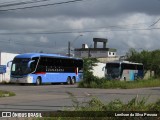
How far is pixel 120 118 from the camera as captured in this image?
952cm

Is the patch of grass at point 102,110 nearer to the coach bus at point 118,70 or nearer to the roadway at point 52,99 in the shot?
the roadway at point 52,99

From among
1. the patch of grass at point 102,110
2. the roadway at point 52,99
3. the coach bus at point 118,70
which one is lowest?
the coach bus at point 118,70

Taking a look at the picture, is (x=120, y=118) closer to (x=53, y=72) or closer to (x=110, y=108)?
(x=110, y=108)

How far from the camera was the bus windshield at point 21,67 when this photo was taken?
46469 millimetres

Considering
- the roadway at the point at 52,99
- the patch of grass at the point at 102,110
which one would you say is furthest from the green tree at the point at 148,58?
the patch of grass at the point at 102,110

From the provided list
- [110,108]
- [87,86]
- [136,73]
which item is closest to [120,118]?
[110,108]

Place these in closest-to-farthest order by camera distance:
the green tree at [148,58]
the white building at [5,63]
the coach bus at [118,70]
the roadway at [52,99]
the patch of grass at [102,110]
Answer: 1. the patch of grass at [102,110]
2. the roadway at [52,99]
3. the white building at [5,63]
4. the coach bus at [118,70]
5. the green tree at [148,58]

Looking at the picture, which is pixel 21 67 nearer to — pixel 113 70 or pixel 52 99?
pixel 113 70

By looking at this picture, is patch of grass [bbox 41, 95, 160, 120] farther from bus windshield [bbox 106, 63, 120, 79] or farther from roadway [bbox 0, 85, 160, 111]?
bus windshield [bbox 106, 63, 120, 79]

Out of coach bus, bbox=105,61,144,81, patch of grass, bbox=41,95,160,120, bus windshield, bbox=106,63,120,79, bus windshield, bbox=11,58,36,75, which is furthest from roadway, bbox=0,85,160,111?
bus windshield, bbox=106,63,120,79

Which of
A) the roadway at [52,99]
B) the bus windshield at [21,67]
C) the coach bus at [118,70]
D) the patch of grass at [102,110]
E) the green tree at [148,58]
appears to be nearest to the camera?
the patch of grass at [102,110]

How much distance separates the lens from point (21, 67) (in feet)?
154

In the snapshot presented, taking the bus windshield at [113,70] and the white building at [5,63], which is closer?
the white building at [5,63]

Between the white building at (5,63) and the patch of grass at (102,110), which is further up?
the patch of grass at (102,110)
